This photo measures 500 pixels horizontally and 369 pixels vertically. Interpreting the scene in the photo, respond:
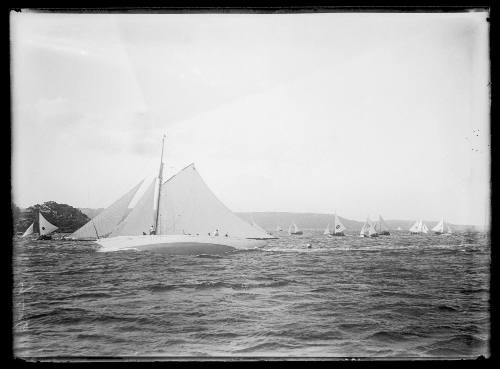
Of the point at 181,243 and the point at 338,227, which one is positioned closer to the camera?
the point at 338,227

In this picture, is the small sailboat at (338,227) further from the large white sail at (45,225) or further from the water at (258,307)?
the large white sail at (45,225)

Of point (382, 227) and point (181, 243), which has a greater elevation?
point (382, 227)

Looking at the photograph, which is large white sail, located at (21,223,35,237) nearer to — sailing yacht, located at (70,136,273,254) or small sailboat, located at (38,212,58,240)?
small sailboat, located at (38,212,58,240)

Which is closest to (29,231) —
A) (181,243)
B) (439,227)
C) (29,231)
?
(29,231)

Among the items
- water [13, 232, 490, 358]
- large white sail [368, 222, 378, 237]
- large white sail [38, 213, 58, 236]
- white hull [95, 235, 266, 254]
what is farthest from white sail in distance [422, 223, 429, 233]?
large white sail [38, 213, 58, 236]

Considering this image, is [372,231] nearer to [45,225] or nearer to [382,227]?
[382,227]
